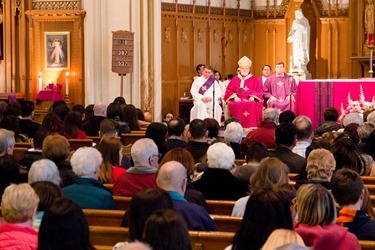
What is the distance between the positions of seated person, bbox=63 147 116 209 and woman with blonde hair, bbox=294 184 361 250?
6.56 feet

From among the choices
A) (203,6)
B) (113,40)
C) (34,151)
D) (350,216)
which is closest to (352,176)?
(350,216)

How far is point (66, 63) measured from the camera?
1667 cm

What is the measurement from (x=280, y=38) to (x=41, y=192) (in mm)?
15251

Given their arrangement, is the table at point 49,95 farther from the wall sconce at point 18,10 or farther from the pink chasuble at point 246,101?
the pink chasuble at point 246,101

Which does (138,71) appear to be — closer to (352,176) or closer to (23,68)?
(23,68)

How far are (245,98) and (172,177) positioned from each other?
10.8m

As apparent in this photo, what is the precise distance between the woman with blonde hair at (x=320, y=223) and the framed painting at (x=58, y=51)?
12509 mm

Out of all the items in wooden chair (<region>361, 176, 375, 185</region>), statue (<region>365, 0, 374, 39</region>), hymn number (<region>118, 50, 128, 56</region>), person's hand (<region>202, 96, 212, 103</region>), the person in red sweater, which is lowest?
wooden chair (<region>361, 176, 375, 185</region>)

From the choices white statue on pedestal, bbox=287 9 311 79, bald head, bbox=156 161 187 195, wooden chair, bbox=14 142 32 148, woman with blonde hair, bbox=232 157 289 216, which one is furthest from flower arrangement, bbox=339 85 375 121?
bald head, bbox=156 161 187 195

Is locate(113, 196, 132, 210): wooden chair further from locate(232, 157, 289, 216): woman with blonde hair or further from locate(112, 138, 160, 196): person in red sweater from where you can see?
locate(232, 157, 289, 216): woman with blonde hair

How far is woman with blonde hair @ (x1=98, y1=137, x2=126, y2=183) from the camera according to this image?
725 centimetres

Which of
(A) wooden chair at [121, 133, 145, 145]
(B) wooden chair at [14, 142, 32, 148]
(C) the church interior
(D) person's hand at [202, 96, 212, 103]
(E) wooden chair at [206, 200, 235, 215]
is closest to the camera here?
(E) wooden chair at [206, 200, 235, 215]

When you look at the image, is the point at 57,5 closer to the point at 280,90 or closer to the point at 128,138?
the point at 280,90

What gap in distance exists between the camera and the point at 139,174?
6707mm
